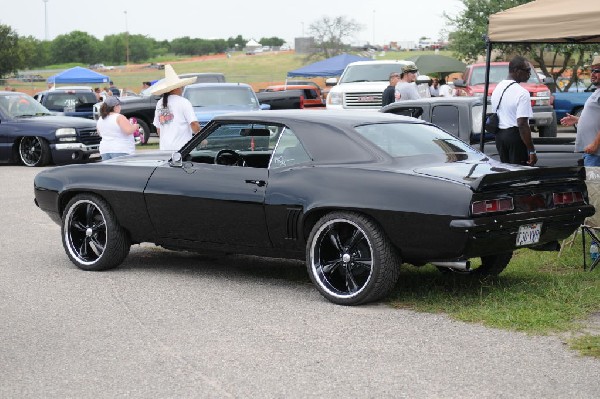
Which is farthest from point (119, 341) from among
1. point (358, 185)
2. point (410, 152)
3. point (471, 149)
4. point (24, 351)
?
point (471, 149)

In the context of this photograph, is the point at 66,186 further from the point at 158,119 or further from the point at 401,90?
the point at 401,90

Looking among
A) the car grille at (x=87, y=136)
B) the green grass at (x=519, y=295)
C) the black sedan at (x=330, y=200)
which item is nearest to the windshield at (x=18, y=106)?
the car grille at (x=87, y=136)

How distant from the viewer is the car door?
310 inches

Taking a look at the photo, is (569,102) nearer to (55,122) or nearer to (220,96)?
(220,96)

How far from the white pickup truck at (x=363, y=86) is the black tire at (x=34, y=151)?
6.30 meters

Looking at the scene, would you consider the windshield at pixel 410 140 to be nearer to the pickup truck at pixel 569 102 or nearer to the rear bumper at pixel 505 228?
the rear bumper at pixel 505 228

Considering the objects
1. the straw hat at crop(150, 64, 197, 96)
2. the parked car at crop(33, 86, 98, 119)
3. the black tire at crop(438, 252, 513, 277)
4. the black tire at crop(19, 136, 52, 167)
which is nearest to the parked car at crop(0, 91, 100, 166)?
the black tire at crop(19, 136, 52, 167)

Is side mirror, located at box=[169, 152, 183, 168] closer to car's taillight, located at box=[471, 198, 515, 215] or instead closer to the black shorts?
car's taillight, located at box=[471, 198, 515, 215]

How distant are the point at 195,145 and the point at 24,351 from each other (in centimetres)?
278

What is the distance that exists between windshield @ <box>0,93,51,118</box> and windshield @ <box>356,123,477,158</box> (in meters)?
14.8

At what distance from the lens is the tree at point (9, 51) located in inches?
2906

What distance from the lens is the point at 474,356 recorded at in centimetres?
585

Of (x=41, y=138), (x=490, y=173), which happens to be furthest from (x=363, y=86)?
(x=490, y=173)

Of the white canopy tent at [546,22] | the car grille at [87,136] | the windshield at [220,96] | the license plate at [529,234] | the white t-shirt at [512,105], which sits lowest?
the car grille at [87,136]
